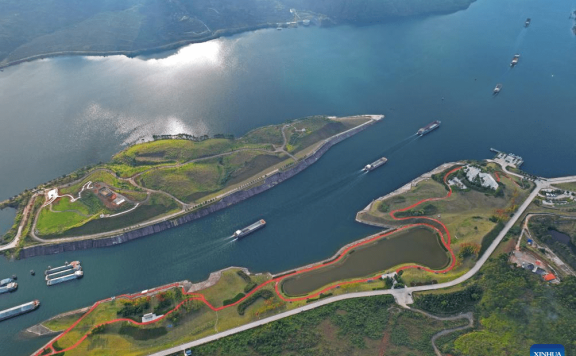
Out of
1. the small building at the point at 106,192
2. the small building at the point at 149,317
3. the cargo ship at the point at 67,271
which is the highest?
the small building at the point at 106,192

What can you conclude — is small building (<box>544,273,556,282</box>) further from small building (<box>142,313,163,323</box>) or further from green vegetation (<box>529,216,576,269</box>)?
small building (<box>142,313,163,323</box>)

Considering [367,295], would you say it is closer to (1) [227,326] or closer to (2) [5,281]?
(1) [227,326]

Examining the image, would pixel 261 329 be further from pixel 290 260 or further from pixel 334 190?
pixel 334 190

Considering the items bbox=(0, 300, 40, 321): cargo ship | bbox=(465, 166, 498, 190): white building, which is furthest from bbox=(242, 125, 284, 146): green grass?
bbox=(0, 300, 40, 321): cargo ship

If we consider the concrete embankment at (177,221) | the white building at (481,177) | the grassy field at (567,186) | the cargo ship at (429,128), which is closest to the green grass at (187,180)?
the concrete embankment at (177,221)

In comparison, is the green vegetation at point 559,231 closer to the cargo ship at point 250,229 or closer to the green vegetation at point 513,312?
the green vegetation at point 513,312
